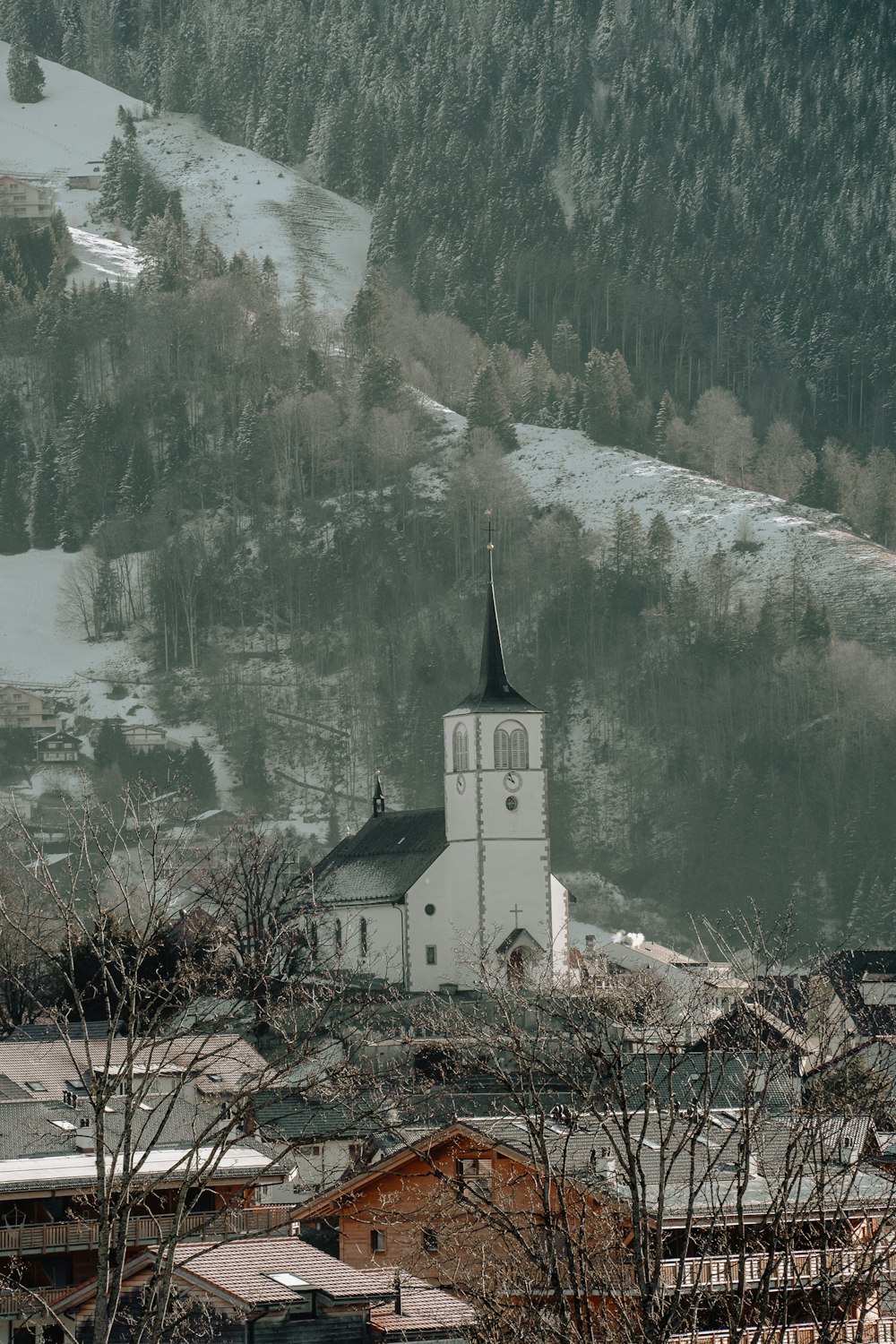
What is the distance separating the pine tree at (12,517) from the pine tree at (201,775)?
42.9 meters

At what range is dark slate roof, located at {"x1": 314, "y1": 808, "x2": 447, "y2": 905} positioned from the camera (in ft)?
284

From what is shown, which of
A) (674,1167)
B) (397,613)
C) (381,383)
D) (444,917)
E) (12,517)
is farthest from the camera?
(12,517)

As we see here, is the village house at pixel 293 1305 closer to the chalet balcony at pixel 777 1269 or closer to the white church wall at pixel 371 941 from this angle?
the chalet balcony at pixel 777 1269

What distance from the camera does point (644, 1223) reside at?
19.5 m

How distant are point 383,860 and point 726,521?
7170cm

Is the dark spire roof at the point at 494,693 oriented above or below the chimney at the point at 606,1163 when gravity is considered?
below

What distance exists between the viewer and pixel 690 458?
7328 inches

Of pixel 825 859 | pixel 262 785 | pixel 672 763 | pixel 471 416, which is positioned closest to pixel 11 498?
pixel 471 416

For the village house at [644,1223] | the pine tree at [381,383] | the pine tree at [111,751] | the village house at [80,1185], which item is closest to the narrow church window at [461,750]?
the village house at [80,1185]

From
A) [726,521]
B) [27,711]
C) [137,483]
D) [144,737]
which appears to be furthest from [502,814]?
[137,483]

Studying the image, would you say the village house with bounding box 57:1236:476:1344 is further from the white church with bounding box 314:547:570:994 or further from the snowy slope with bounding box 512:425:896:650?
the snowy slope with bounding box 512:425:896:650

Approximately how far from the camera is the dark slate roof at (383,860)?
8656 centimetres

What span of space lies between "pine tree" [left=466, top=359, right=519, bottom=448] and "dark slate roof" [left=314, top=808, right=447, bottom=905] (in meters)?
85.0

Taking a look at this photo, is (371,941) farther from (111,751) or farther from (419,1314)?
(111,751)
